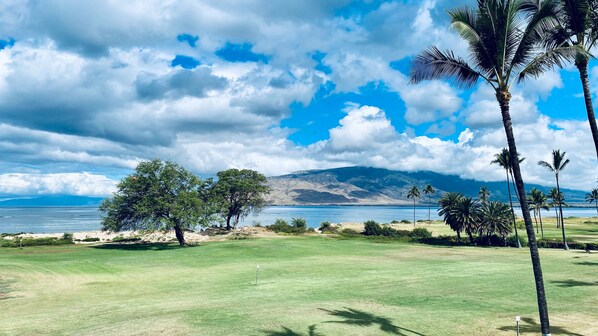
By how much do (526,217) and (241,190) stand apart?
8833 cm

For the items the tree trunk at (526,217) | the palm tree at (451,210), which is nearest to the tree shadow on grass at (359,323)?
the tree trunk at (526,217)

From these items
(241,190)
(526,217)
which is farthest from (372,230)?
(526,217)

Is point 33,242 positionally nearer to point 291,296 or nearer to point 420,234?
point 291,296

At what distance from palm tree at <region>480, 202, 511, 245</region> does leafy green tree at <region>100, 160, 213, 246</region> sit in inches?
1909

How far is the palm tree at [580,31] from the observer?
57.7 ft

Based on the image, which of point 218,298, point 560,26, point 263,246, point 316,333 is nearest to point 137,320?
point 218,298

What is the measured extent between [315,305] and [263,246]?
3848 centimetres

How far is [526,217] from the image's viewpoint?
13.9 metres

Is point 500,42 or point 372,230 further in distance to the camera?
point 372,230

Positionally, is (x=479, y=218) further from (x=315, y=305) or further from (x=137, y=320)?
(x=137, y=320)

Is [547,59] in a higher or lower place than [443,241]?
higher

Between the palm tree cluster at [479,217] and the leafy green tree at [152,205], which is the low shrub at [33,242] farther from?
the palm tree cluster at [479,217]

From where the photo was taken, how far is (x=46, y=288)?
29.5m

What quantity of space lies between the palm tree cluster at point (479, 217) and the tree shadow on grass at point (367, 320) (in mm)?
57028
